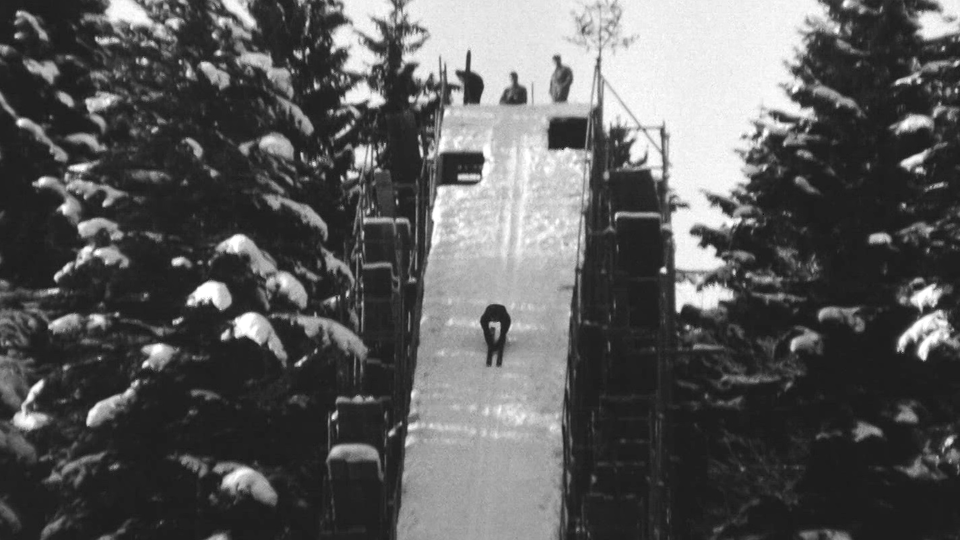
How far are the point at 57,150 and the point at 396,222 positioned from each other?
18.4ft

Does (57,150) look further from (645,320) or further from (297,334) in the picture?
(645,320)

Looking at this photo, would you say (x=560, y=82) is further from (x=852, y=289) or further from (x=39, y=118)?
Answer: (x=39, y=118)

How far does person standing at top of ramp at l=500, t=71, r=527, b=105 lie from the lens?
20594mm

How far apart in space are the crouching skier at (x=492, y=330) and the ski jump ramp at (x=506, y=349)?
4.9 inches

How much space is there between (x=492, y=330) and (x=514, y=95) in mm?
7829

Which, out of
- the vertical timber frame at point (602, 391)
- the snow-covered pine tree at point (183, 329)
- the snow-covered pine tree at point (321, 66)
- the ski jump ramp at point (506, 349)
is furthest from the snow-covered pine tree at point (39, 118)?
the vertical timber frame at point (602, 391)

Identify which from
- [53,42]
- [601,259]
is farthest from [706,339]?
[53,42]

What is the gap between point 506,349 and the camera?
13.6m

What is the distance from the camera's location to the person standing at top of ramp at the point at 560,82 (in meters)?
20.4

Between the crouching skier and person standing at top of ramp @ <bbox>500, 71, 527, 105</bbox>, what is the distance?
24.6 ft

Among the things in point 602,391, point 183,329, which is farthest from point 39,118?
point 602,391

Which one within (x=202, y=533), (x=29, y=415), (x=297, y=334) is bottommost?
(x=202, y=533)

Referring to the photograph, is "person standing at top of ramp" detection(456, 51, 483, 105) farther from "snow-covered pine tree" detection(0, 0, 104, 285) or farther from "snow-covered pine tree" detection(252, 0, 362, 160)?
"snow-covered pine tree" detection(0, 0, 104, 285)

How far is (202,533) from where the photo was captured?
13.1 m
